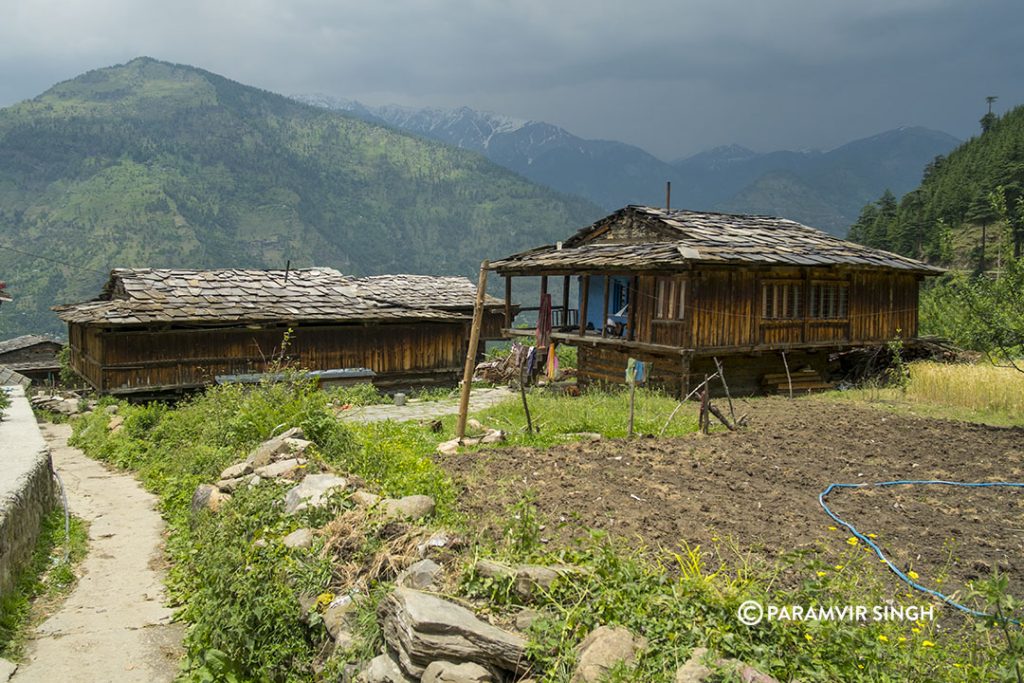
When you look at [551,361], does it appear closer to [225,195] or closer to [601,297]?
[601,297]

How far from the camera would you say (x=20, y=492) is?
25.7ft

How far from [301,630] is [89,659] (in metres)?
1.98

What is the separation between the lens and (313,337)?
23.1m

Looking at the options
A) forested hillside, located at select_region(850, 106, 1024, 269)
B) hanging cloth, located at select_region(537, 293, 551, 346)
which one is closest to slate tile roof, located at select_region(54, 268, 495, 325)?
hanging cloth, located at select_region(537, 293, 551, 346)

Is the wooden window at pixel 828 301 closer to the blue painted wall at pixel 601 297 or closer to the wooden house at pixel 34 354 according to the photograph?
the blue painted wall at pixel 601 297

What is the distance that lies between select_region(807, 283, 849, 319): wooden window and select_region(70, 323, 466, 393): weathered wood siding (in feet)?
38.1

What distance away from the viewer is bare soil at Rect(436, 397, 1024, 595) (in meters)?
6.39

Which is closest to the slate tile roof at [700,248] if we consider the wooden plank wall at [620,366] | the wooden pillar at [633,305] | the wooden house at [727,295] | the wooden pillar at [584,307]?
the wooden house at [727,295]

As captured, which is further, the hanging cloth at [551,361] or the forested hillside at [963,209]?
the forested hillside at [963,209]

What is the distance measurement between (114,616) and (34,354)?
43369 mm

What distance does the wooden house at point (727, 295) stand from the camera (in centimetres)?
1786

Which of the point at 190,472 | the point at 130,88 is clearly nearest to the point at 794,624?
the point at 190,472

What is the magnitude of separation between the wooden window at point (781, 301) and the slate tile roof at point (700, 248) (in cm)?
96

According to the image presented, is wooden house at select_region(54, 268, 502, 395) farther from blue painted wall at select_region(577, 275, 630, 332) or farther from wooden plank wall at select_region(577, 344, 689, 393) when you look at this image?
wooden plank wall at select_region(577, 344, 689, 393)
